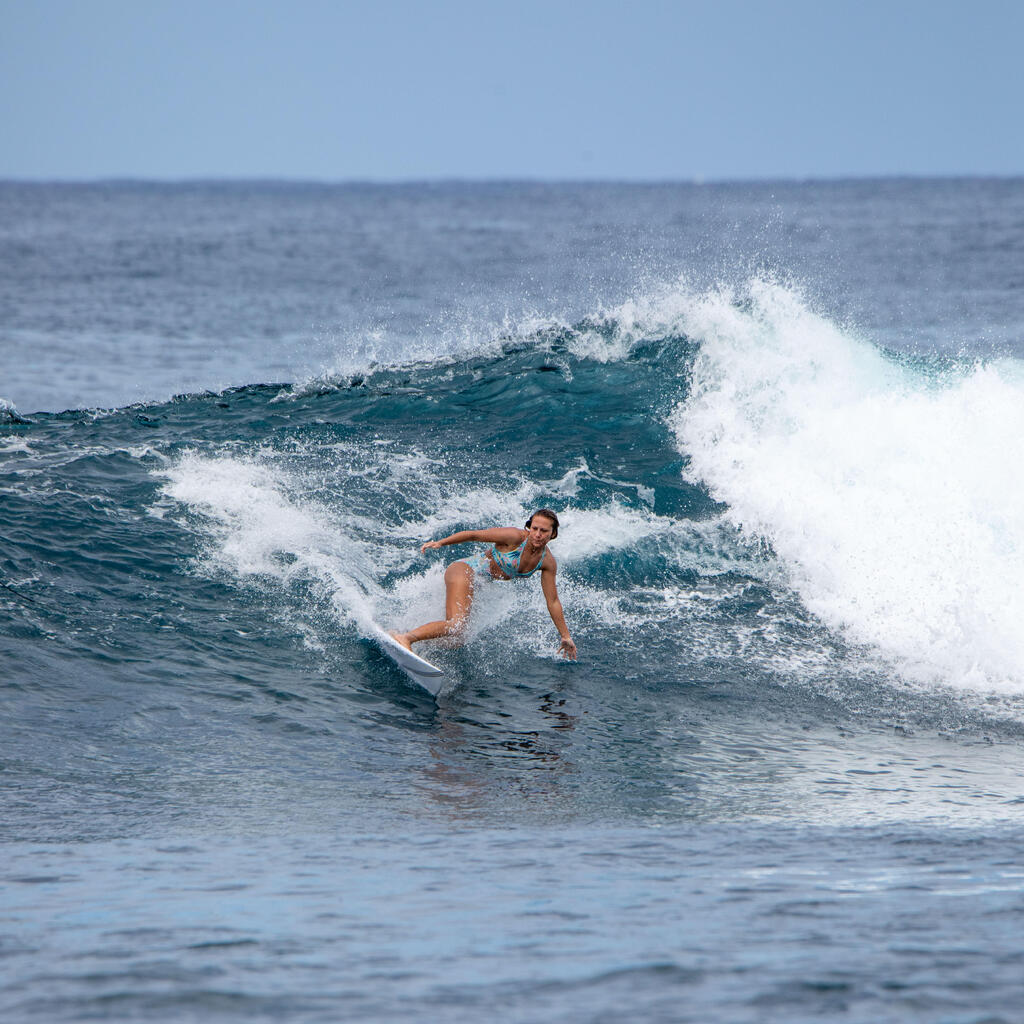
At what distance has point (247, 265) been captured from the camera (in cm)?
4975

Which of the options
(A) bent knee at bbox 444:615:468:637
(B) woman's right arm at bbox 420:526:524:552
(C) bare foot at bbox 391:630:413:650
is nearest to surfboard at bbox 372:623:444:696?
(C) bare foot at bbox 391:630:413:650

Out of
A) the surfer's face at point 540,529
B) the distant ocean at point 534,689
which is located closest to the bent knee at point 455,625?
the distant ocean at point 534,689

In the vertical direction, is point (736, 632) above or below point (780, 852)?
above

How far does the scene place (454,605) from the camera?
1060cm

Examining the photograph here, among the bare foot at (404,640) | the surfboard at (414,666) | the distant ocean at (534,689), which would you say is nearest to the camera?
the distant ocean at (534,689)

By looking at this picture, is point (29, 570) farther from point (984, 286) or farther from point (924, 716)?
point (984, 286)

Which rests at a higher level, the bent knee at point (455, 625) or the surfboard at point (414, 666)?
the bent knee at point (455, 625)

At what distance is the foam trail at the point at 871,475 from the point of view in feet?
37.3

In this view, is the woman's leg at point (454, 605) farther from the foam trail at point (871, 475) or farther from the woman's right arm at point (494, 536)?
the foam trail at point (871, 475)

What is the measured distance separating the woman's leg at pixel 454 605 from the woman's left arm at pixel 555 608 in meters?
0.70

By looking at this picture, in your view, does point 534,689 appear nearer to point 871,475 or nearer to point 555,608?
point 555,608

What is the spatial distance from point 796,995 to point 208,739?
5224 mm

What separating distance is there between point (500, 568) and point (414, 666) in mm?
1388

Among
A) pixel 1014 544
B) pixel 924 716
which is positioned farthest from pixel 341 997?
pixel 1014 544
